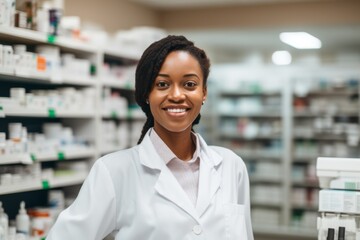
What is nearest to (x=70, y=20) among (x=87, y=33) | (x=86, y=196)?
(x=87, y=33)

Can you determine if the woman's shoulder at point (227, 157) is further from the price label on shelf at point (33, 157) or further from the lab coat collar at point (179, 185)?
the price label on shelf at point (33, 157)

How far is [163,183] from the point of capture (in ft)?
6.41

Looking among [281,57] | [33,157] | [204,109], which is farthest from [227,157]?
[281,57]

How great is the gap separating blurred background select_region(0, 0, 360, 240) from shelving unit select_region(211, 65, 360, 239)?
0.02 metres

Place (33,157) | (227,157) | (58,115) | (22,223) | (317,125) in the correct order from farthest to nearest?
(317,125), (58,115), (33,157), (22,223), (227,157)

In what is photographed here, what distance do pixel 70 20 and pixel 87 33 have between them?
0.34m

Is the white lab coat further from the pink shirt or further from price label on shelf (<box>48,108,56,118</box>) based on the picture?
price label on shelf (<box>48,108,56,118</box>)

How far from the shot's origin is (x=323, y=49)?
12.5 meters

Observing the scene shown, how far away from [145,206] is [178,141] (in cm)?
31

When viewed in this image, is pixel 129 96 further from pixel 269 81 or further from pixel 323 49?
pixel 323 49

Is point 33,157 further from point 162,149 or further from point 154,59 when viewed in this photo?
point 154,59

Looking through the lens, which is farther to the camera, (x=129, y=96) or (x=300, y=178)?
(x=300, y=178)

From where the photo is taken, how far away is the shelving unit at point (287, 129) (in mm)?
8086

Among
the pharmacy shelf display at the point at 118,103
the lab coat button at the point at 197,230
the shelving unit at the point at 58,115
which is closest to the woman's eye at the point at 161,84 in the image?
the lab coat button at the point at 197,230
